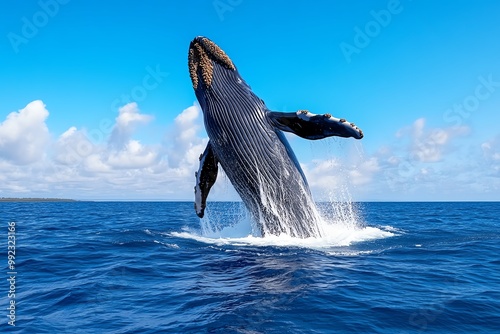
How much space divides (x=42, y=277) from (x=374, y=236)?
36.8ft

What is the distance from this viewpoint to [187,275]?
8.48 metres

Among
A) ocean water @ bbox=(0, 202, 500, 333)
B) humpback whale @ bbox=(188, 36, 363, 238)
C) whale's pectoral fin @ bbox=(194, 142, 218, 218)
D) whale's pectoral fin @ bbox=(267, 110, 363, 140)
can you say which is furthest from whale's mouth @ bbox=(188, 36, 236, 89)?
ocean water @ bbox=(0, 202, 500, 333)

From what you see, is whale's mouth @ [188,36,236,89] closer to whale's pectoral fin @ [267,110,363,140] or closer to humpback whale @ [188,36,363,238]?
humpback whale @ [188,36,363,238]

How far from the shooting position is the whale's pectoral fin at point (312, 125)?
10.3 meters

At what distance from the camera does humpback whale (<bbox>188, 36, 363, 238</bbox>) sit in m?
11.1

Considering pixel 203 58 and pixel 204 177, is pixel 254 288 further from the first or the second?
pixel 203 58

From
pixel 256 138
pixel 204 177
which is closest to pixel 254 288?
pixel 256 138

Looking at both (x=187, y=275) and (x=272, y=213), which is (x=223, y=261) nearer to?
(x=187, y=275)

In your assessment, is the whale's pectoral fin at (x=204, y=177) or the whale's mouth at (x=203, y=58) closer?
the whale's mouth at (x=203, y=58)

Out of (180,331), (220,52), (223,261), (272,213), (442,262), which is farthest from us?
(272,213)

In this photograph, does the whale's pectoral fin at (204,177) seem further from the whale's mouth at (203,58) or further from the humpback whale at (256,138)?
the whale's mouth at (203,58)

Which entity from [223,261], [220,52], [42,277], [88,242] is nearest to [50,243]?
[88,242]

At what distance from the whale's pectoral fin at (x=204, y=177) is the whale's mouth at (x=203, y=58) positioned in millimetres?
2208

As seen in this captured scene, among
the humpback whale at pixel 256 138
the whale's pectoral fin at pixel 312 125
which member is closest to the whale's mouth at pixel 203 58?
the humpback whale at pixel 256 138
